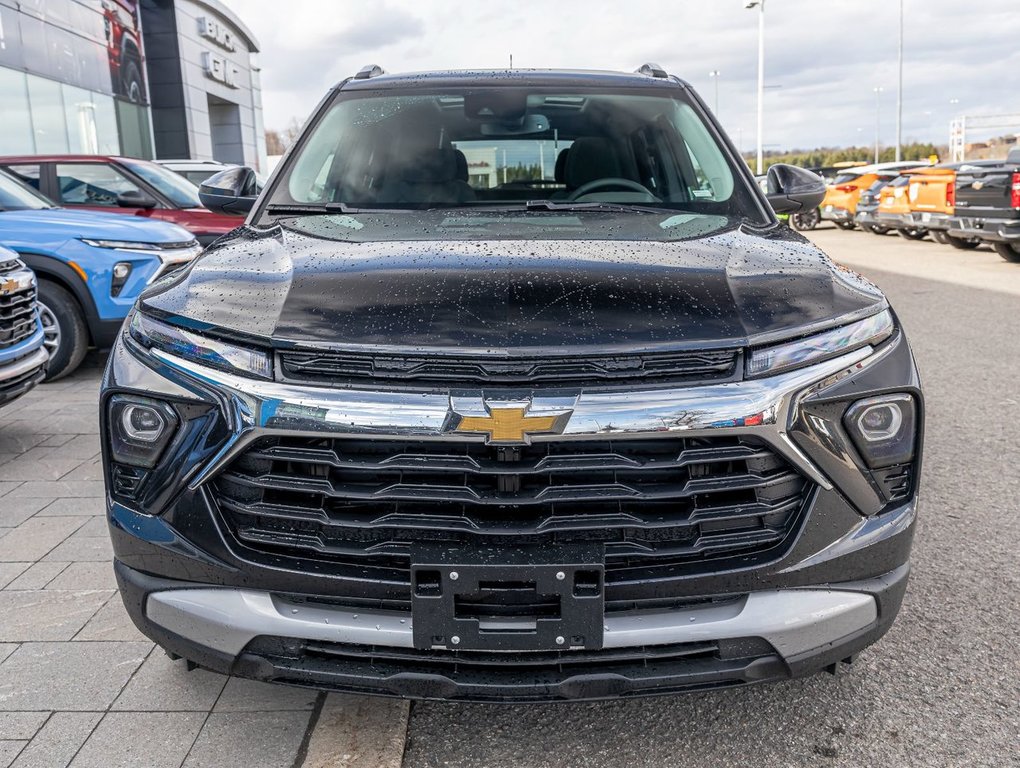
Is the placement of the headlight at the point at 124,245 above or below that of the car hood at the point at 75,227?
below

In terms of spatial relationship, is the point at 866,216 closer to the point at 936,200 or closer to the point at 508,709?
the point at 936,200

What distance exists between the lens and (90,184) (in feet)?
29.1

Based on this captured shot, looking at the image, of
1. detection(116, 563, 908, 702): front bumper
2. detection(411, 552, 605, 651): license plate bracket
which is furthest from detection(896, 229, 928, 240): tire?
detection(411, 552, 605, 651): license plate bracket

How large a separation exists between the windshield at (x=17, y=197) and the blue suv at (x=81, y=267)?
11 cm

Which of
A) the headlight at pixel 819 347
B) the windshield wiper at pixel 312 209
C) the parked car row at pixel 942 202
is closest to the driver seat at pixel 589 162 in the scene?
the windshield wiper at pixel 312 209

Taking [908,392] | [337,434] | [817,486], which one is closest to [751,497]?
[817,486]

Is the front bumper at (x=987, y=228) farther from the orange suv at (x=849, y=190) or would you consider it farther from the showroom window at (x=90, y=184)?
the showroom window at (x=90, y=184)

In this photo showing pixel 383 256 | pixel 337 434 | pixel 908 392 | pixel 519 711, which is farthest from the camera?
pixel 519 711

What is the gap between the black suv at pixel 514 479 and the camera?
1.93m

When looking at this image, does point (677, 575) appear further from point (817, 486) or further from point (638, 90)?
point (638, 90)

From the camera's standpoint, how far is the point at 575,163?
3.62 metres

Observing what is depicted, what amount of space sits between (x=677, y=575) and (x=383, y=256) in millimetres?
1049

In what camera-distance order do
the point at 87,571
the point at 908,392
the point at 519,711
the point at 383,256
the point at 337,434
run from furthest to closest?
the point at 87,571 → the point at 519,711 → the point at 383,256 → the point at 908,392 → the point at 337,434

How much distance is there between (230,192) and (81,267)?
376 centimetres
